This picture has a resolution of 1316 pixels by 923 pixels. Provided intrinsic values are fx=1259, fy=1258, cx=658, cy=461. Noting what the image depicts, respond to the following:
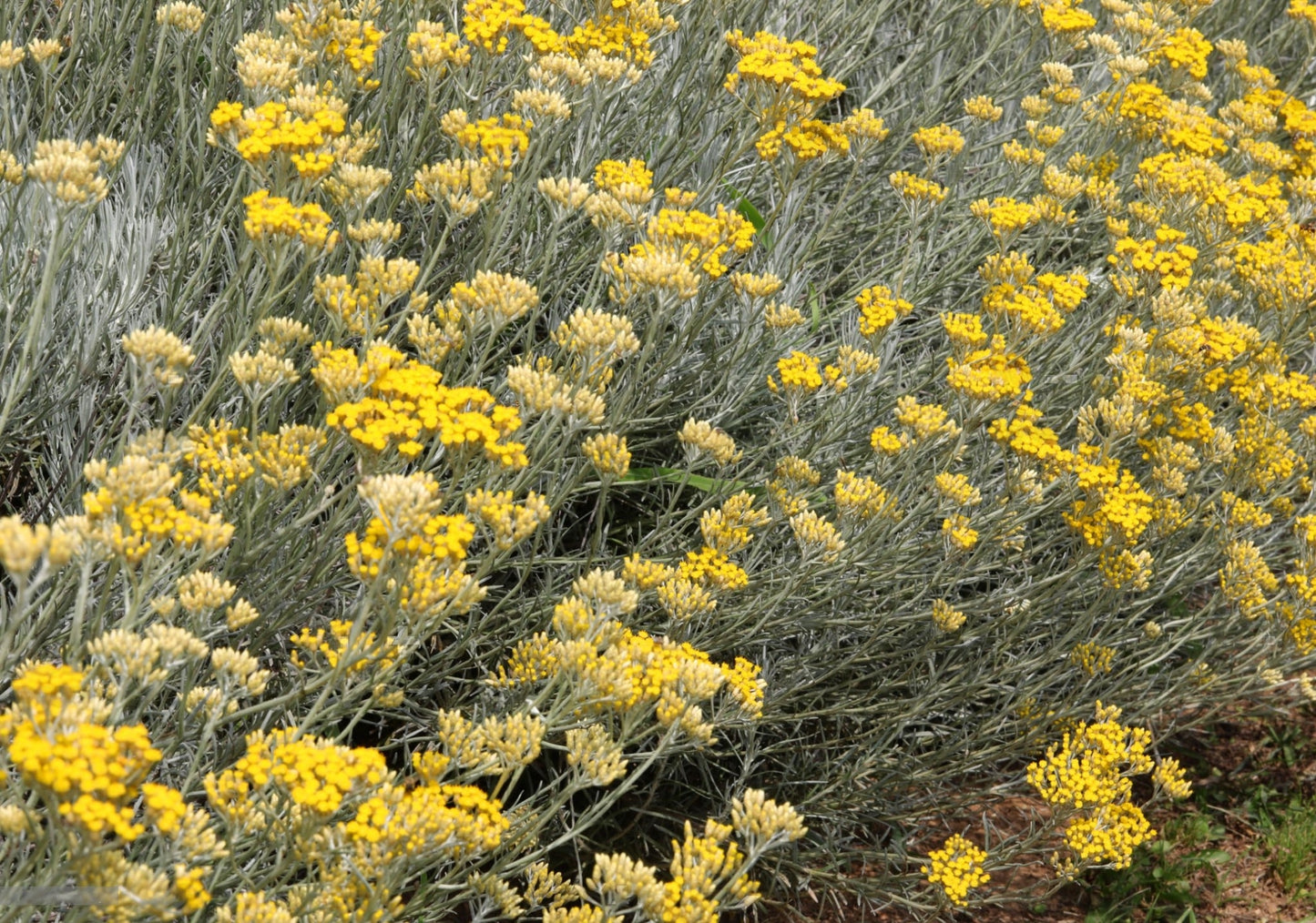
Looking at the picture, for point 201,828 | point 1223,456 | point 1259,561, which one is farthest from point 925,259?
point 201,828

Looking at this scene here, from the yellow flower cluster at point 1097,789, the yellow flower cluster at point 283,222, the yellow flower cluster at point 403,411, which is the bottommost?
the yellow flower cluster at point 1097,789

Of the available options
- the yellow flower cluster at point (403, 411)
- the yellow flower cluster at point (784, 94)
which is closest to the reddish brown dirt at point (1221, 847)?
the yellow flower cluster at point (403, 411)

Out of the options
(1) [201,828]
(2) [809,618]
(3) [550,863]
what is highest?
(1) [201,828]

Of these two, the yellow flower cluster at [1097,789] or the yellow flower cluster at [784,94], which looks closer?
the yellow flower cluster at [1097,789]

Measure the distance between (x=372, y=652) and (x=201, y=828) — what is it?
350 millimetres

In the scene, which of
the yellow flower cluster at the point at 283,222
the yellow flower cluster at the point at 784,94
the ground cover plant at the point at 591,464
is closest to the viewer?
the ground cover plant at the point at 591,464

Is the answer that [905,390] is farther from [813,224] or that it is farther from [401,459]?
[401,459]

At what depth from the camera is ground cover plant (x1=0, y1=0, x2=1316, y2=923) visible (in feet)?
6.59

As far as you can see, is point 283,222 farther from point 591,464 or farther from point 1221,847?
point 1221,847

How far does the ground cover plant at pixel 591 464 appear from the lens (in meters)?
2.01

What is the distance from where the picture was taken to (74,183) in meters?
2.25

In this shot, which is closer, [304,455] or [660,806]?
[304,455]

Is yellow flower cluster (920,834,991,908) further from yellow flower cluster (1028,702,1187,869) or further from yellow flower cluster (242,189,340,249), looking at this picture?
yellow flower cluster (242,189,340,249)

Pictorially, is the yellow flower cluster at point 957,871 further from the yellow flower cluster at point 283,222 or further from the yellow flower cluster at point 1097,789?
the yellow flower cluster at point 283,222
